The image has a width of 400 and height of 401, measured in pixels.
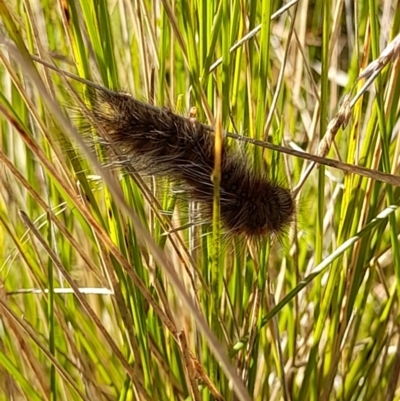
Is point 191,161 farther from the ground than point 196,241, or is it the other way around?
point 191,161

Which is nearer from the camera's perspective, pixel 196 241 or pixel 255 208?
pixel 255 208

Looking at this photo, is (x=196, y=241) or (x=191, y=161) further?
(x=196, y=241)

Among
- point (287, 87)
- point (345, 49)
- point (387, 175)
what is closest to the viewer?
point (387, 175)

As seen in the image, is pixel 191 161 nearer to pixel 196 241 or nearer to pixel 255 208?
pixel 255 208

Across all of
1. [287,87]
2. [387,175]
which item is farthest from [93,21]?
[287,87]

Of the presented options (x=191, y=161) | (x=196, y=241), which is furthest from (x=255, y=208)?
(x=196, y=241)

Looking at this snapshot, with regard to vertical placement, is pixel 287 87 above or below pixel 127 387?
above

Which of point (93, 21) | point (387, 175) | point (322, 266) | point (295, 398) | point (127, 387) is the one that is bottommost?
point (295, 398)

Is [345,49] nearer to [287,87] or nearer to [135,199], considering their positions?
[287,87]
